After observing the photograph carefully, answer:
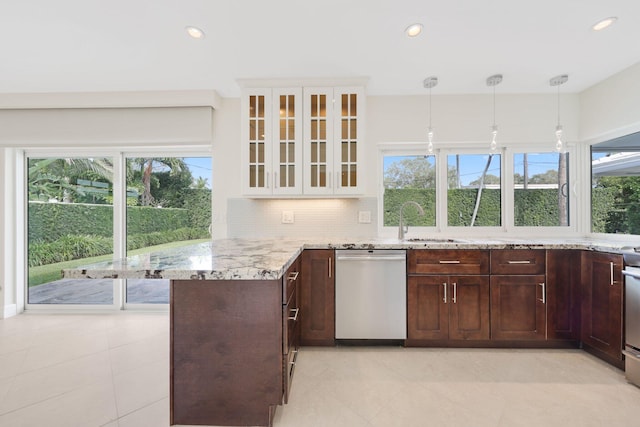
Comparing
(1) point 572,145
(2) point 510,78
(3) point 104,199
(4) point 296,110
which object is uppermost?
(2) point 510,78

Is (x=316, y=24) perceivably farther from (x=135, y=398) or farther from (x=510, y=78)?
(x=135, y=398)

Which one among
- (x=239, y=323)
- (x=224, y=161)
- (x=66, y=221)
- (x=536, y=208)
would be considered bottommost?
(x=239, y=323)

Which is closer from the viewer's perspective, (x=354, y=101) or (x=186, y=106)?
(x=354, y=101)

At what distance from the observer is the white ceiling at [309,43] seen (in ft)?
5.85

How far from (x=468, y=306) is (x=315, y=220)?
5.23 ft

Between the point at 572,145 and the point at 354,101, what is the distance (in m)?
2.37

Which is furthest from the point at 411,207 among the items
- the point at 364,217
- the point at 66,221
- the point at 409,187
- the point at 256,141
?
the point at 66,221

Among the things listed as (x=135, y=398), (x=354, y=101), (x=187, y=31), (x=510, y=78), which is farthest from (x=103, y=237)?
(x=510, y=78)

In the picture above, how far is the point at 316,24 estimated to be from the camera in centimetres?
192

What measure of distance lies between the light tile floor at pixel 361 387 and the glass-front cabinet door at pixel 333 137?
148 cm

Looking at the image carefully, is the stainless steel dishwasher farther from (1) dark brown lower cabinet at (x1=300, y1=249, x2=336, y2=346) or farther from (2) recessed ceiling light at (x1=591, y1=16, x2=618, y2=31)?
(2) recessed ceiling light at (x1=591, y1=16, x2=618, y2=31)

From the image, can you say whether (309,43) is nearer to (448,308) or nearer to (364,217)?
(364,217)

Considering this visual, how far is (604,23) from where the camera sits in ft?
6.18

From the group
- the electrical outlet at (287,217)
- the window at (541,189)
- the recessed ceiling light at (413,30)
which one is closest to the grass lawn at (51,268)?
the electrical outlet at (287,217)
